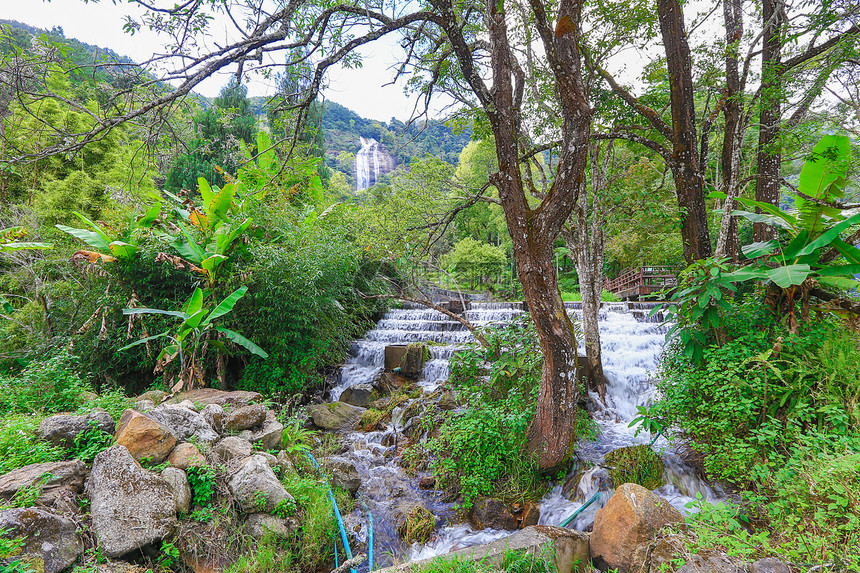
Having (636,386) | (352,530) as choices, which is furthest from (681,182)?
(352,530)

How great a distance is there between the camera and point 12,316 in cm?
591

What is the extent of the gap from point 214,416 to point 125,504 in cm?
126

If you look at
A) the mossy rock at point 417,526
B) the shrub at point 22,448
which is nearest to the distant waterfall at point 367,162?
the mossy rock at point 417,526

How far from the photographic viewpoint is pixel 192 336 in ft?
17.2

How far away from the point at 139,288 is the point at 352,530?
4.85 m

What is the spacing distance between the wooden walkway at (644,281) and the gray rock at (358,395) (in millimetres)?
10820

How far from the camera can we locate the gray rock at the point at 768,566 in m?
1.84

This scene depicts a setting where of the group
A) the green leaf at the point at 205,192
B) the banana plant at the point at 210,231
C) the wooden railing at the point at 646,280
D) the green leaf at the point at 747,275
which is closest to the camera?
the green leaf at the point at 747,275

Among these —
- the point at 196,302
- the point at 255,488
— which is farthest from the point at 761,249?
the point at 196,302

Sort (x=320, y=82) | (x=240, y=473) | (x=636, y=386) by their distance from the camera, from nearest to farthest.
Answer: (x=240, y=473)
(x=320, y=82)
(x=636, y=386)

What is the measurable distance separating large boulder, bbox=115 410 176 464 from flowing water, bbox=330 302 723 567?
1.88m

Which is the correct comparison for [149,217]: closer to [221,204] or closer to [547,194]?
[221,204]

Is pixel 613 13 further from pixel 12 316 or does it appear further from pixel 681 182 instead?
pixel 12 316

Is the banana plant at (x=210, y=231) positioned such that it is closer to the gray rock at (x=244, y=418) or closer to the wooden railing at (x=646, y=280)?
the gray rock at (x=244, y=418)
